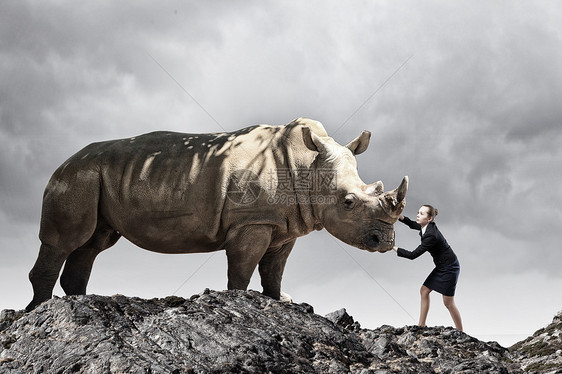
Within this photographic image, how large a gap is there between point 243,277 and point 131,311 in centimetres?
246

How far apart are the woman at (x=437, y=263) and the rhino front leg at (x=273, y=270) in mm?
1772

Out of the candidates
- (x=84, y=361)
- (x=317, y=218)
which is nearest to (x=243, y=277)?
(x=317, y=218)

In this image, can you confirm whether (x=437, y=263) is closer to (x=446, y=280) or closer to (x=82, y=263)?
(x=446, y=280)

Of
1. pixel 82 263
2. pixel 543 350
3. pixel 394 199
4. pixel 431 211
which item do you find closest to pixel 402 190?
pixel 394 199

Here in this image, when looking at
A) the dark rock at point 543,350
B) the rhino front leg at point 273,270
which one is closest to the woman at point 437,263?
the dark rock at point 543,350

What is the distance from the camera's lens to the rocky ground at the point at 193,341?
5945 millimetres

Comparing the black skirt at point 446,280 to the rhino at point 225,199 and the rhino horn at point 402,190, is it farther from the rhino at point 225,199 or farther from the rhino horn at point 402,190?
the rhino horn at point 402,190

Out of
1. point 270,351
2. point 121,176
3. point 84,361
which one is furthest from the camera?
point 121,176

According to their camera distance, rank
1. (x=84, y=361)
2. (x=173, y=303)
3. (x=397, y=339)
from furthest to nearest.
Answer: (x=397, y=339) < (x=173, y=303) < (x=84, y=361)

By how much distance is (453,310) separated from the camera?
10.1 metres

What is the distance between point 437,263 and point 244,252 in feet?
9.97

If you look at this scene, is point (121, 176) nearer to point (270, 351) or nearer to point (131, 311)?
point (131, 311)

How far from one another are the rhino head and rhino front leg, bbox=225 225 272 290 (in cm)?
89

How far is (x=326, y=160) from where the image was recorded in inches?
368
